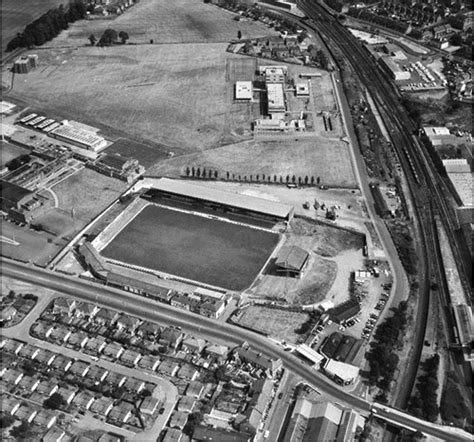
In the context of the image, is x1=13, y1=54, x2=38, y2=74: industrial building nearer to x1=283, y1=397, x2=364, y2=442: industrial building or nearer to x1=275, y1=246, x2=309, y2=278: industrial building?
x1=275, y1=246, x2=309, y2=278: industrial building

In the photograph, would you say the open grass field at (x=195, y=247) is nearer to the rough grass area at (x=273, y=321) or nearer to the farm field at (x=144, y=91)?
the rough grass area at (x=273, y=321)

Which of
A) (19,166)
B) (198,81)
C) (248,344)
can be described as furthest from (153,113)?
(248,344)

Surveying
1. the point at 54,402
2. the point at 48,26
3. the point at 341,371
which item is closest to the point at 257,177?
the point at 341,371

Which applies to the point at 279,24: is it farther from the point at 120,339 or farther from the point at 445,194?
the point at 120,339

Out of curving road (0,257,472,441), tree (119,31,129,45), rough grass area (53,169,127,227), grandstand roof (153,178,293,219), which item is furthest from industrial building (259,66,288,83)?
curving road (0,257,472,441)

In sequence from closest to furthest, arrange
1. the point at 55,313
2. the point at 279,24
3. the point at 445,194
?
the point at 55,313, the point at 445,194, the point at 279,24

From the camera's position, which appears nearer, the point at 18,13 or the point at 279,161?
the point at 279,161

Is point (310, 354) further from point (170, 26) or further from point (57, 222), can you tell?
point (170, 26)
